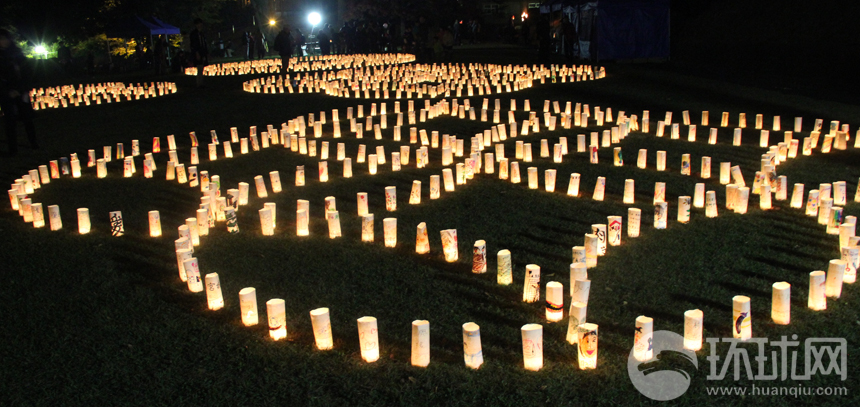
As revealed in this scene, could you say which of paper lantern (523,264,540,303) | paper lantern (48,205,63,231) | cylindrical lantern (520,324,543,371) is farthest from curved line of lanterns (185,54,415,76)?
cylindrical lantern (520,324,543,371)

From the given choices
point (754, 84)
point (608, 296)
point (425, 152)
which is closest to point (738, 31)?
point (754, 84)

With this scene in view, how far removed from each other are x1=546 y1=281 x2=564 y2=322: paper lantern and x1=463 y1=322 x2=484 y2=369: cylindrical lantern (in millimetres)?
630

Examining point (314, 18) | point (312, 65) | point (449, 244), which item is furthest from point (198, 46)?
point (314, 18)

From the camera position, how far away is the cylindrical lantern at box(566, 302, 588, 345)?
369 centimetres

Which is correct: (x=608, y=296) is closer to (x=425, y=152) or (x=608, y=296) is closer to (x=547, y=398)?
(x=547, y=398)

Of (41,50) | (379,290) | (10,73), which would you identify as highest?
(41,50)

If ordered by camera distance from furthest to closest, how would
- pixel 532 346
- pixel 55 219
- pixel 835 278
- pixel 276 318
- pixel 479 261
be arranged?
pixel 55 219, pixel 479 261, pixel 835 278, pixel 276 318, pixel 532 346

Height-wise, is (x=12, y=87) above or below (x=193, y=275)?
above

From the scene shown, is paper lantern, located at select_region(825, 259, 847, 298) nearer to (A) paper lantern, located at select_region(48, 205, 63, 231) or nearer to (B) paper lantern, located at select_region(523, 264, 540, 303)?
(B) paper lantern, located at select_region(523, 264, 540, 303)

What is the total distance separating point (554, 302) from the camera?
13.3 feet

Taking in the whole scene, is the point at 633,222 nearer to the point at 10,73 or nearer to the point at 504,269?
the point at 504,269

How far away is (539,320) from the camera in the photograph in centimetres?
412

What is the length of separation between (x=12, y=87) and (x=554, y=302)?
28.6 ft

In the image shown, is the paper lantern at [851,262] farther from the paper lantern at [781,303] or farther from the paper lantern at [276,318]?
the paper lantern at [276,318]
